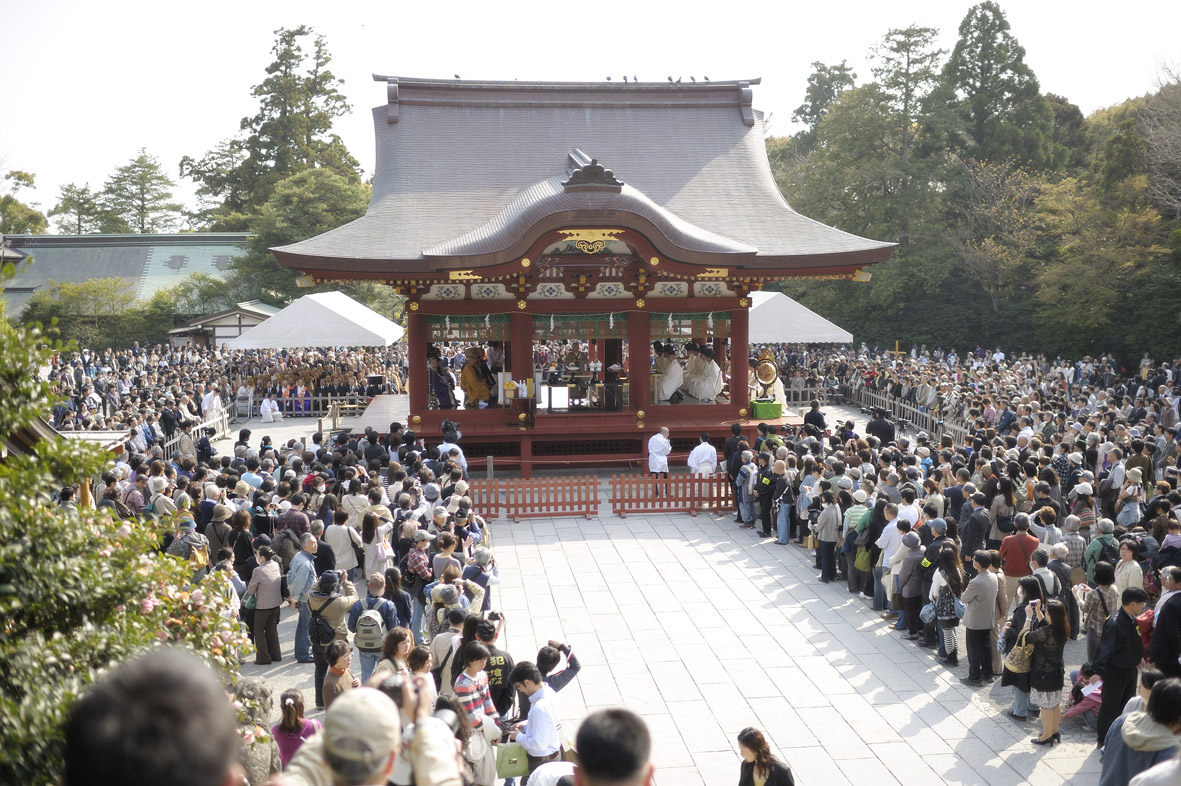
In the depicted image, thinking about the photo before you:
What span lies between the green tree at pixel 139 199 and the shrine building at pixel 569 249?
40342mm

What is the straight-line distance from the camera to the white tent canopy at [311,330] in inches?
792

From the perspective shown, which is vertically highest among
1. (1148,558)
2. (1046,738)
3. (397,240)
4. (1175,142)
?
(1175,142)

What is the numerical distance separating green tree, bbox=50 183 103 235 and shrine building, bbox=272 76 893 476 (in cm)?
4105

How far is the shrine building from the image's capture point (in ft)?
54.9

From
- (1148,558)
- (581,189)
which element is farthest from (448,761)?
(581,189)

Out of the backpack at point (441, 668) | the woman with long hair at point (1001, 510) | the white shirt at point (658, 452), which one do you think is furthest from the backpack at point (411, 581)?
the white shirt at point (658, 452)

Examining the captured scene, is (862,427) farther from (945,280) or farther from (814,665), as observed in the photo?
(945,280)

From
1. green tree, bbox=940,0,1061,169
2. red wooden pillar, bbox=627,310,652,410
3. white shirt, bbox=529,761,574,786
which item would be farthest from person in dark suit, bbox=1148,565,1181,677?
green tree, bbox=940,0,1061,169

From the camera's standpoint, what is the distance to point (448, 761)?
11.5ft

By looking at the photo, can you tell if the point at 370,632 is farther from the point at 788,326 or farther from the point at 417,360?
the point at 788,326

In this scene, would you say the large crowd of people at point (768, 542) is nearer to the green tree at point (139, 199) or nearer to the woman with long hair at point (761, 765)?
the woman with long hair at point (761, 765)

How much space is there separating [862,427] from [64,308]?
107 ft

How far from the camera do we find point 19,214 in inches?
1980

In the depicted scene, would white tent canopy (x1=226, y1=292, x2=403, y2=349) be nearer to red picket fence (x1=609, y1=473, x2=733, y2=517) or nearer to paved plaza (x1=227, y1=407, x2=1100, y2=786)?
red picket fence (x1=609, y1=473, x2=733, y2=517)
